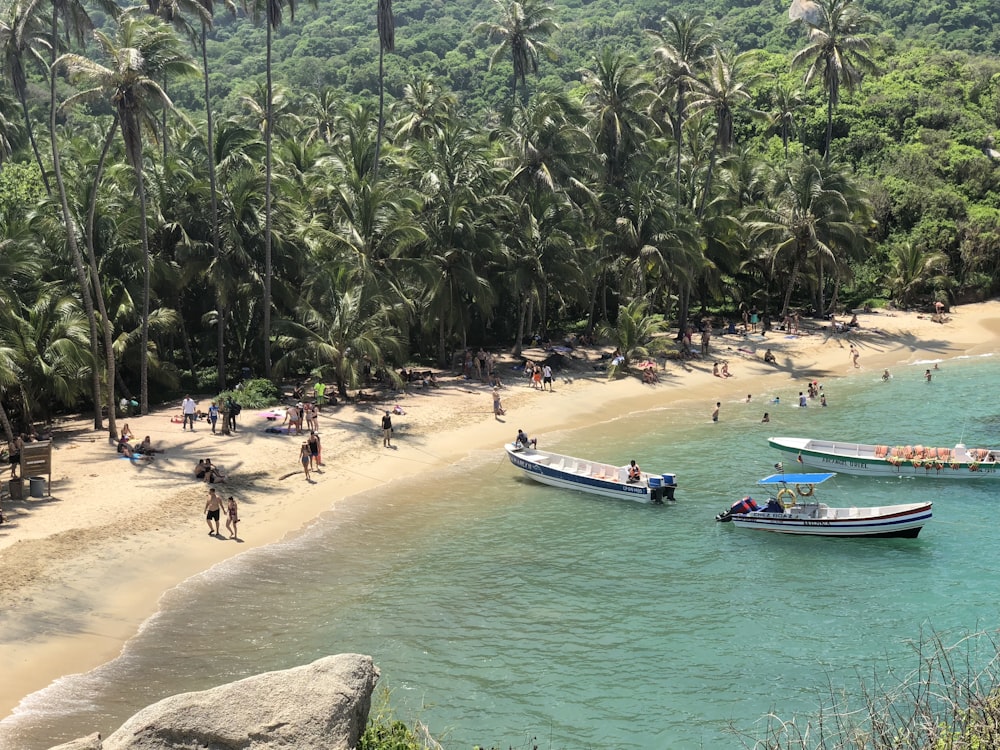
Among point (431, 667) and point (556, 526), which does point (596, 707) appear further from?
point (556, 526)

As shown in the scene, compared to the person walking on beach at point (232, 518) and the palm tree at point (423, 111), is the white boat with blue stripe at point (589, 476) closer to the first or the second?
the person walking on beach at point (232, 518)

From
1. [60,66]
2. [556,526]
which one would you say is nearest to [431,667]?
[556,526]

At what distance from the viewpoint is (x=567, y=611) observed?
893 inches

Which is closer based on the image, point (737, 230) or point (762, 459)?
point (762, 459)

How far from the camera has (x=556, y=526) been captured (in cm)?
2917

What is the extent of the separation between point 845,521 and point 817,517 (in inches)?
31.0

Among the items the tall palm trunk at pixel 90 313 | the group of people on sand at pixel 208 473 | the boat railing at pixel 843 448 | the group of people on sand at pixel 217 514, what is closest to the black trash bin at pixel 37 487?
the group of people on sand at pixel 208 473

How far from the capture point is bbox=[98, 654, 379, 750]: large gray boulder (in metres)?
9.97

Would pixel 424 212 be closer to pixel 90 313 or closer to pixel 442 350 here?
pixel 442 350

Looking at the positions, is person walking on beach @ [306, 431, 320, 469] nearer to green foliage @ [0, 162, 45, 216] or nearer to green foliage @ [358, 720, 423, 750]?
green foliage @ [0, 162, 45, 216]

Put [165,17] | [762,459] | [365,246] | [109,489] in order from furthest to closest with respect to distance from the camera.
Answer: [365,246] → [165,17] → [762,459] → [109,489]

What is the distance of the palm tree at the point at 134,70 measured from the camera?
101 feet

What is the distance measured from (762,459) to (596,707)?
2004 centimetres

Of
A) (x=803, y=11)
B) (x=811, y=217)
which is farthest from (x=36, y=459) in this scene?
(x=803, y=11)
